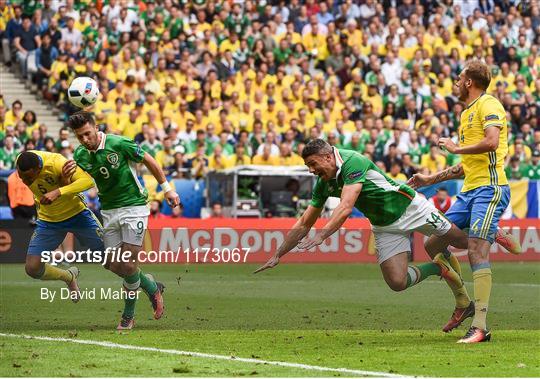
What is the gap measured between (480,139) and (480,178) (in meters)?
0.39

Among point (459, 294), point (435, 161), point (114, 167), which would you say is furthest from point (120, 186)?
point (435, 161)

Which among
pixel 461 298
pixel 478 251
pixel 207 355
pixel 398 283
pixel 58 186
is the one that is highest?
pixel 58 186

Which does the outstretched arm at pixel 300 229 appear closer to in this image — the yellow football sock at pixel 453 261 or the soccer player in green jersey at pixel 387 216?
the soccer player in green jersey at pixel 387 216

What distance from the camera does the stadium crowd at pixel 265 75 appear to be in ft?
86.5

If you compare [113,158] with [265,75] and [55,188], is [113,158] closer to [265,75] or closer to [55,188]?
[55,188]

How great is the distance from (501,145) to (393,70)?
19.2m

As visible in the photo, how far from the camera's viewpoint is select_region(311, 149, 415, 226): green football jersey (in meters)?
11.4

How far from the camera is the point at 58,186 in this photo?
1344 centimetres

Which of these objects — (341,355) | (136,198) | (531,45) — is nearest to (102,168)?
(136,198)

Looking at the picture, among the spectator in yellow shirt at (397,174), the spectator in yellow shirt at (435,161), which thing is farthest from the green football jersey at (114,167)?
the spectator in yellow shirt at (435,161)

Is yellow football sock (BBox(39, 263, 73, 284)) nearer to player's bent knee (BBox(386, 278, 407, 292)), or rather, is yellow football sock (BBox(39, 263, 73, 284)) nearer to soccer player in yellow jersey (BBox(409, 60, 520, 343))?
player's bent knee (BBox(386, 278, 407, 292))

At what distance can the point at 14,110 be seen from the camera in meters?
25.8

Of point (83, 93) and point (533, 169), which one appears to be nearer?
point (83, 93)

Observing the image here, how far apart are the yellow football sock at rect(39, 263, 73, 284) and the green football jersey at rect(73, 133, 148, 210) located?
130cm
